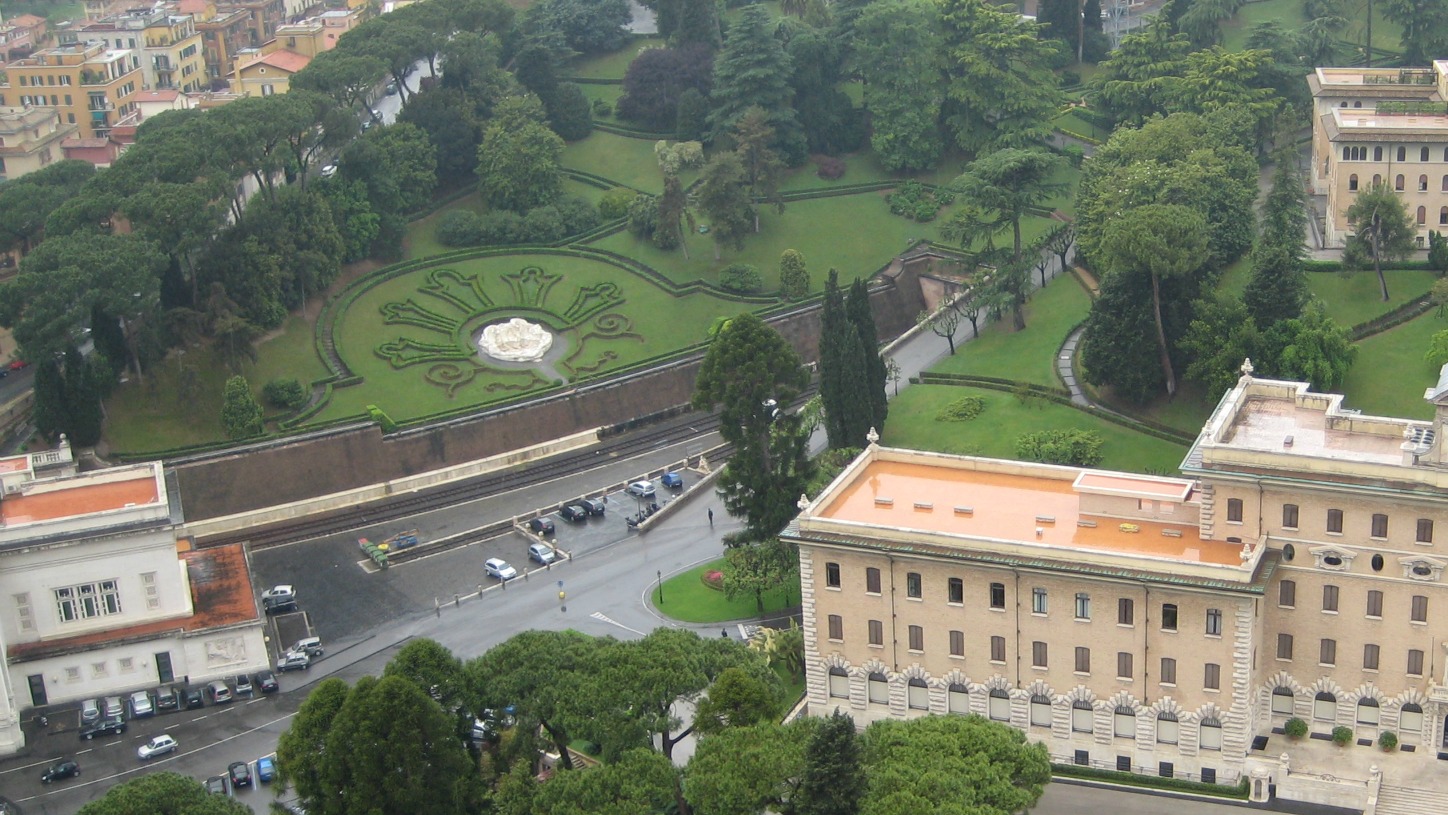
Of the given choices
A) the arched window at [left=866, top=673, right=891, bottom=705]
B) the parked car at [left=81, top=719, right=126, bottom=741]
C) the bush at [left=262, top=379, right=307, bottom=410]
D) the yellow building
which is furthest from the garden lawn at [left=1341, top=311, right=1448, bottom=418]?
the yellow building

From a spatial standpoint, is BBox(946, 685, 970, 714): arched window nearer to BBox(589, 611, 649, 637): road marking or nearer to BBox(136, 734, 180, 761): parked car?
BBox(589, 611, 649, 637): road marking

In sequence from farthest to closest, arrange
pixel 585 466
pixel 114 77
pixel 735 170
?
pixel 114 77 → pixel 735 170 → pixel 585 466

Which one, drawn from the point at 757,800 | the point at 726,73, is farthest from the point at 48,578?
the point at 726,73

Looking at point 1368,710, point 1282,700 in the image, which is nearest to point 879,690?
point 1282,700

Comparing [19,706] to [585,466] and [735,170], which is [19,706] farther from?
[735,170]

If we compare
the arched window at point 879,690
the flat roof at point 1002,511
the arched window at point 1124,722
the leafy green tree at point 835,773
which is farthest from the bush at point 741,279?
the leafy green tree at point 835,773
